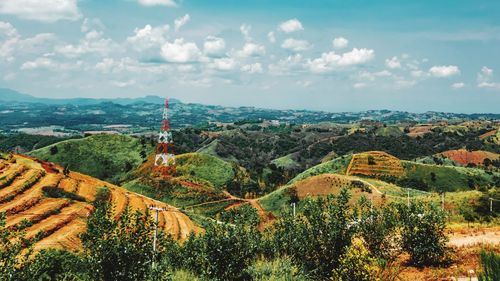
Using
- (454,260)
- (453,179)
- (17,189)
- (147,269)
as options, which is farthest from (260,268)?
(453,179)

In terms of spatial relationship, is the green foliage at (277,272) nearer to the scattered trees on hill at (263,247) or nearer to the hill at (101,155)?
the scattered trees on hill at (263,247)

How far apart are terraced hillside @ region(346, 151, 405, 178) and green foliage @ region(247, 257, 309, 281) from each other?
126012 mm

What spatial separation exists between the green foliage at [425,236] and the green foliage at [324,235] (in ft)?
27.2

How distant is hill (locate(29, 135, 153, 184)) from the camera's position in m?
167

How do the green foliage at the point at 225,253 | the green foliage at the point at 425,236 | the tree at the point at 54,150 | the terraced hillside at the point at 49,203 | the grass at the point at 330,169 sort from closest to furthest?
the green foliage at the point at 225,253, the green foliage at the point at 425,236, the terraced hillside at the point at 49,203, the grass at the point at 330,169, the tree at the point at 54,150

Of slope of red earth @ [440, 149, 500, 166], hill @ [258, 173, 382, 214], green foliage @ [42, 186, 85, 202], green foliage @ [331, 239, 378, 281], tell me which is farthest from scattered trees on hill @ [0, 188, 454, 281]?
slope of red earth @ [440, 149, 500, 166]

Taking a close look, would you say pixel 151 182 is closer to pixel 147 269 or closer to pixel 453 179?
pixel 453 179

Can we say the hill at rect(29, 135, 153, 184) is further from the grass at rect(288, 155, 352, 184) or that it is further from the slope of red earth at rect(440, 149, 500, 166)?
the slope of red earth at rect(440, 149, 500, 166)

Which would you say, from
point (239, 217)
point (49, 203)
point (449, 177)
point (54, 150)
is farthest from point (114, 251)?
point (54, 150)

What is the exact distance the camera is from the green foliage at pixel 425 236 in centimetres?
2628

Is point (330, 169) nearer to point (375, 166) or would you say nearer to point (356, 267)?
point (375, 166)

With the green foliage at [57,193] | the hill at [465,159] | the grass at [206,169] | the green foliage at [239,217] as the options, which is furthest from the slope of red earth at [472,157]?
the green foliage at [239,217]

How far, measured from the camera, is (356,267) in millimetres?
17672

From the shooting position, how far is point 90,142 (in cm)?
18375
